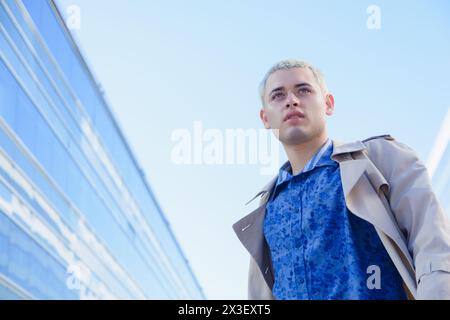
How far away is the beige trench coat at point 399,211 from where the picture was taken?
195 centimetres

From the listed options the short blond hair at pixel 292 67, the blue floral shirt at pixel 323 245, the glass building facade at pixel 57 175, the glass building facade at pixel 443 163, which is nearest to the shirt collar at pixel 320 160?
the blue floral shirt at pixel 323 245

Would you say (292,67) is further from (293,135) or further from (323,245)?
(323,245)

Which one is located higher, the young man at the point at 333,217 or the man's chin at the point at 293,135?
the man's chin at the point at 293,135

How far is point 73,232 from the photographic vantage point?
2083 centimetres

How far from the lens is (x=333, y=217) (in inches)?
90.3

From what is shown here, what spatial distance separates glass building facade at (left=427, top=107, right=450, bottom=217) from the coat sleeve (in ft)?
74.8

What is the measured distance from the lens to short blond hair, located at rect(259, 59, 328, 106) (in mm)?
2629

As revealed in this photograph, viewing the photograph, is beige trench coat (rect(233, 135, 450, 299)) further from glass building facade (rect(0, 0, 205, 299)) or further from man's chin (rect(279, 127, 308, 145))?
glass building facade (rect(0, 0, 205, 299))

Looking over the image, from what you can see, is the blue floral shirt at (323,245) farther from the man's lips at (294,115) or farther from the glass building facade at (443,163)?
the glass building facade at (443,163)

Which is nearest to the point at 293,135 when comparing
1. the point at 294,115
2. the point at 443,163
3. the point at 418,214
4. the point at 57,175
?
the point at 294,115

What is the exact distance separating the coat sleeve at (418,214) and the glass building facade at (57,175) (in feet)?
44.7

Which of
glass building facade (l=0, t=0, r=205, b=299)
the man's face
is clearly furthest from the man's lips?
glass building facade (l=0, t=0, r=205, b=299)
